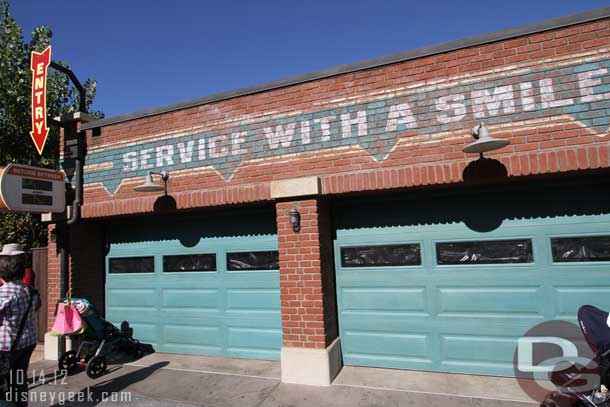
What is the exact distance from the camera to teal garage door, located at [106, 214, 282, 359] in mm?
5875

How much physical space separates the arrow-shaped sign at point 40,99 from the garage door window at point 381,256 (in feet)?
19.1

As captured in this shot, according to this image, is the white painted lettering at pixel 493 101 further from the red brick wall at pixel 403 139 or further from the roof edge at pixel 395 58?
the roof edge at pixel 395 58

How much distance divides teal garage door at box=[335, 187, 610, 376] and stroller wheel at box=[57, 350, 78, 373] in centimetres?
422

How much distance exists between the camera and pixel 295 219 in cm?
511

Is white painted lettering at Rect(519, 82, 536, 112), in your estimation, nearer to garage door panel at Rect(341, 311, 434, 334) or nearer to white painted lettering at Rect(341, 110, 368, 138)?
white painted lettering at Rect(341, 110, 368, 138)

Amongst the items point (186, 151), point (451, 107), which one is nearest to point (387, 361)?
point (451, 107)

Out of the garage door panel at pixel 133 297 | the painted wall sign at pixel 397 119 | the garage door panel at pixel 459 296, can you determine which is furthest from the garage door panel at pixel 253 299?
the painted wall sign at pixel 397 119

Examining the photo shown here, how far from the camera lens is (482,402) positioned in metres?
4.16

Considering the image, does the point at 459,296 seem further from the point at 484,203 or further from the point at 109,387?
the point at 109,387

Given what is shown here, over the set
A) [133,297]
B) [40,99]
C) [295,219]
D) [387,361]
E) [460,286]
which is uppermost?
[40,99]

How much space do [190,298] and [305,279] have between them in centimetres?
247

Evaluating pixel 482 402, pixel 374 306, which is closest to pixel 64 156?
pixel 374 306

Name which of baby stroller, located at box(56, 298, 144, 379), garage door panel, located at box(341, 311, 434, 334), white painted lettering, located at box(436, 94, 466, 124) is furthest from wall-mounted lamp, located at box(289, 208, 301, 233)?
baby stroller, located at box(56, 298, 144, 379)

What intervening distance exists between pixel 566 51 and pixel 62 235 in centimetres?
836
